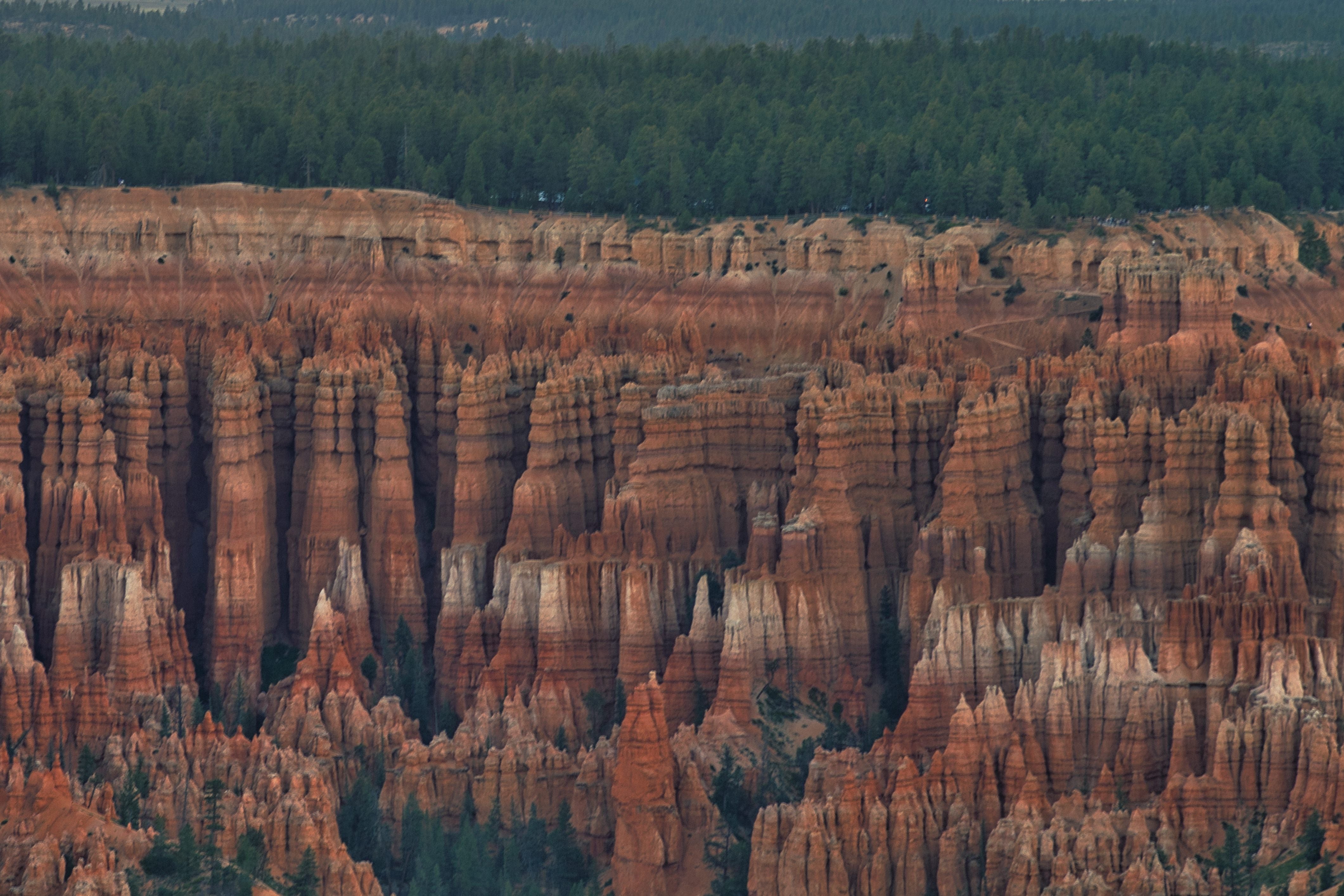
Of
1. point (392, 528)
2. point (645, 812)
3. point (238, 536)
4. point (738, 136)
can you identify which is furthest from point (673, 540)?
point (738, 136)

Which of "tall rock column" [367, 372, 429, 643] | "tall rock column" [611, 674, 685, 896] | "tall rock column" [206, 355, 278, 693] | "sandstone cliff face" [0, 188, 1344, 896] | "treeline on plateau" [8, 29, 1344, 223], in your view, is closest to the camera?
"sandstone cliff face" [0, 188, 1344, 896]

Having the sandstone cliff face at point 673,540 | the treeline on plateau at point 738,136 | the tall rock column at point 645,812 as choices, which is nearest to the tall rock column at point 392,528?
the sandstone cliff face at point 673,540

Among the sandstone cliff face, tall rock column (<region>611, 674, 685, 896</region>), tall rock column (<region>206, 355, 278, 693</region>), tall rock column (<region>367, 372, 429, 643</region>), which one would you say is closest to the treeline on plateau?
the sandstone cliff face

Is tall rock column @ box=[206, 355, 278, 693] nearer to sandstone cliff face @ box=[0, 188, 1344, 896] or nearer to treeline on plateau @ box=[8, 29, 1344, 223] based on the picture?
sandstone cliff face @ box=[0, 188, 1344, 896]

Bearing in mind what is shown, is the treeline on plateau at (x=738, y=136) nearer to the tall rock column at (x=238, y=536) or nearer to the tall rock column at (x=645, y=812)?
the tall rock column at (x=238, y=536)

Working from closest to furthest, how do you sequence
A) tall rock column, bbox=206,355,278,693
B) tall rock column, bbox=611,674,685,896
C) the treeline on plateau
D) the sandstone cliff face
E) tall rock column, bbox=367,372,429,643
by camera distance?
the sandstone cliff face < tall rock column, bbox=611,674,685,896 < tall rock column, bbox=206,355,278,693 < tall rock column, bbox=367,372,429,643 < the treeline on plateau

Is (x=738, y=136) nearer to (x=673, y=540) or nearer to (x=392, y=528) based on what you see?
(x=392, y=528)

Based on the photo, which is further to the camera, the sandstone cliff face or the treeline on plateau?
the treeline on plateau
